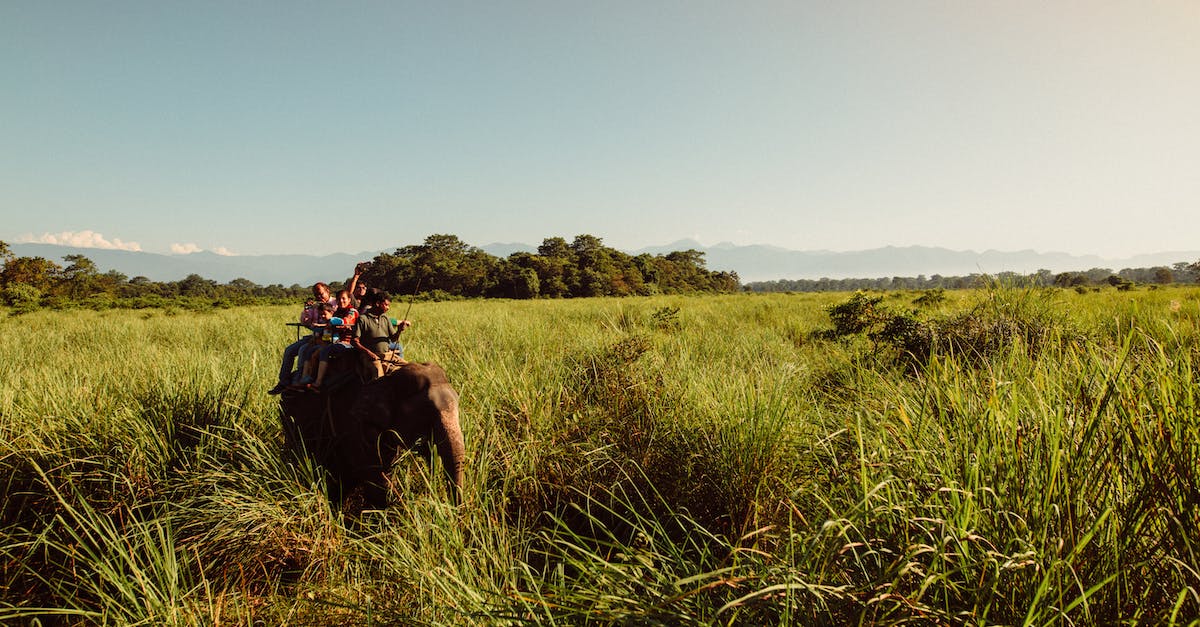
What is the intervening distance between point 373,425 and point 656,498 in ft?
5.47

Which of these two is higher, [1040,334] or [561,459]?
[1040,334]

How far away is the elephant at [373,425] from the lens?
2.35 meters

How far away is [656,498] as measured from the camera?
2648 mm

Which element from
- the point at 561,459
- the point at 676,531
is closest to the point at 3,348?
the point at 561,459

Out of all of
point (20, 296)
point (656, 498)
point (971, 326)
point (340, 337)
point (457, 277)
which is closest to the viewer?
point (340, 337)

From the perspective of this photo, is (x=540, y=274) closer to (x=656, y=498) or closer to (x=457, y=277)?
(x=457, y=277)

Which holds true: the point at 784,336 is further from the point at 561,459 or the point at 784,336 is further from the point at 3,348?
the point at 3,348

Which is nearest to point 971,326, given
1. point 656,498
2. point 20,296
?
point 656,498

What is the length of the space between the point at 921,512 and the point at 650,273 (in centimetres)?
5689

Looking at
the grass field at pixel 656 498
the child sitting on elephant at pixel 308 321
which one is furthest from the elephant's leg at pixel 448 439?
the child sitting on elephant at pixel 308 321

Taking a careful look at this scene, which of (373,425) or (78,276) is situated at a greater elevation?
(78,276)

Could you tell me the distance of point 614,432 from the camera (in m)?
3.18

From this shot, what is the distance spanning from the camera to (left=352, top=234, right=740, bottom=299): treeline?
129 ft

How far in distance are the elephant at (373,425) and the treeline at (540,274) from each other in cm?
2369
